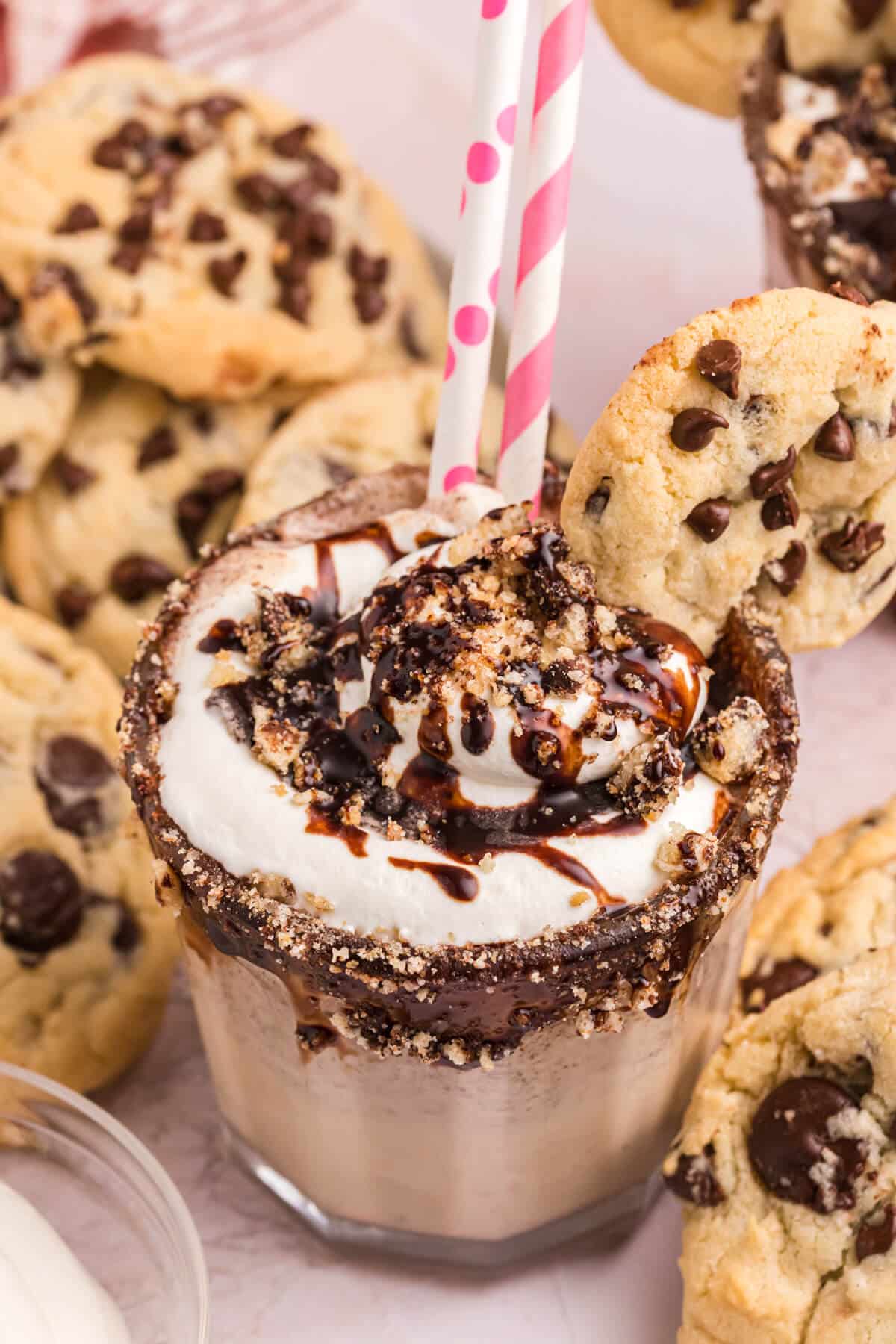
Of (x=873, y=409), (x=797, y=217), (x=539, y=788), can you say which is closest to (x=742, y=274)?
(x=797, y=217)

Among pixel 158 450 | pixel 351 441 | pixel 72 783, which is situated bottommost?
pixel 72 783

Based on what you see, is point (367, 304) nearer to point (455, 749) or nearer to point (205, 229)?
point (205, 229)

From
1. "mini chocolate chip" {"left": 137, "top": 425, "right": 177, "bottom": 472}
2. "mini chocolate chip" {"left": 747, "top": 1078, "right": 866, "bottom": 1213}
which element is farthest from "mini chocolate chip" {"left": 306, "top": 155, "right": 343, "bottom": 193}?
"mini chocolate chip" {"left": 747, "top": 1078, "right": 866, "bottom": 1213}

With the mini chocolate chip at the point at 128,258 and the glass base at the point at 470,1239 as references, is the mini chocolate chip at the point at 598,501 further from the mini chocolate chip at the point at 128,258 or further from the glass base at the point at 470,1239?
the mini chocolate chip at the point at 128,258

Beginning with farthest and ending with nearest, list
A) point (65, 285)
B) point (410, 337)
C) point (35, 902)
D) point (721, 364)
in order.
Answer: point (410, 337), point (65, 285), point (35, 902), point (721, 364)

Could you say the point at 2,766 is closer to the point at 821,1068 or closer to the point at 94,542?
the point at 94,542

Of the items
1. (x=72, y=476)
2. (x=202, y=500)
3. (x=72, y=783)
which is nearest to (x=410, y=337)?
(x=202, y=500)

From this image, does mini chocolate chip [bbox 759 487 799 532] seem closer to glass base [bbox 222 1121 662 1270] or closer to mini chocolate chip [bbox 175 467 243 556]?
glass base [bbox 222 1121 662 1270]

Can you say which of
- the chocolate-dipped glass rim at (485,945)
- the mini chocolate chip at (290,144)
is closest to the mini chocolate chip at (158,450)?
the mini chocolate chip at (290,144)
